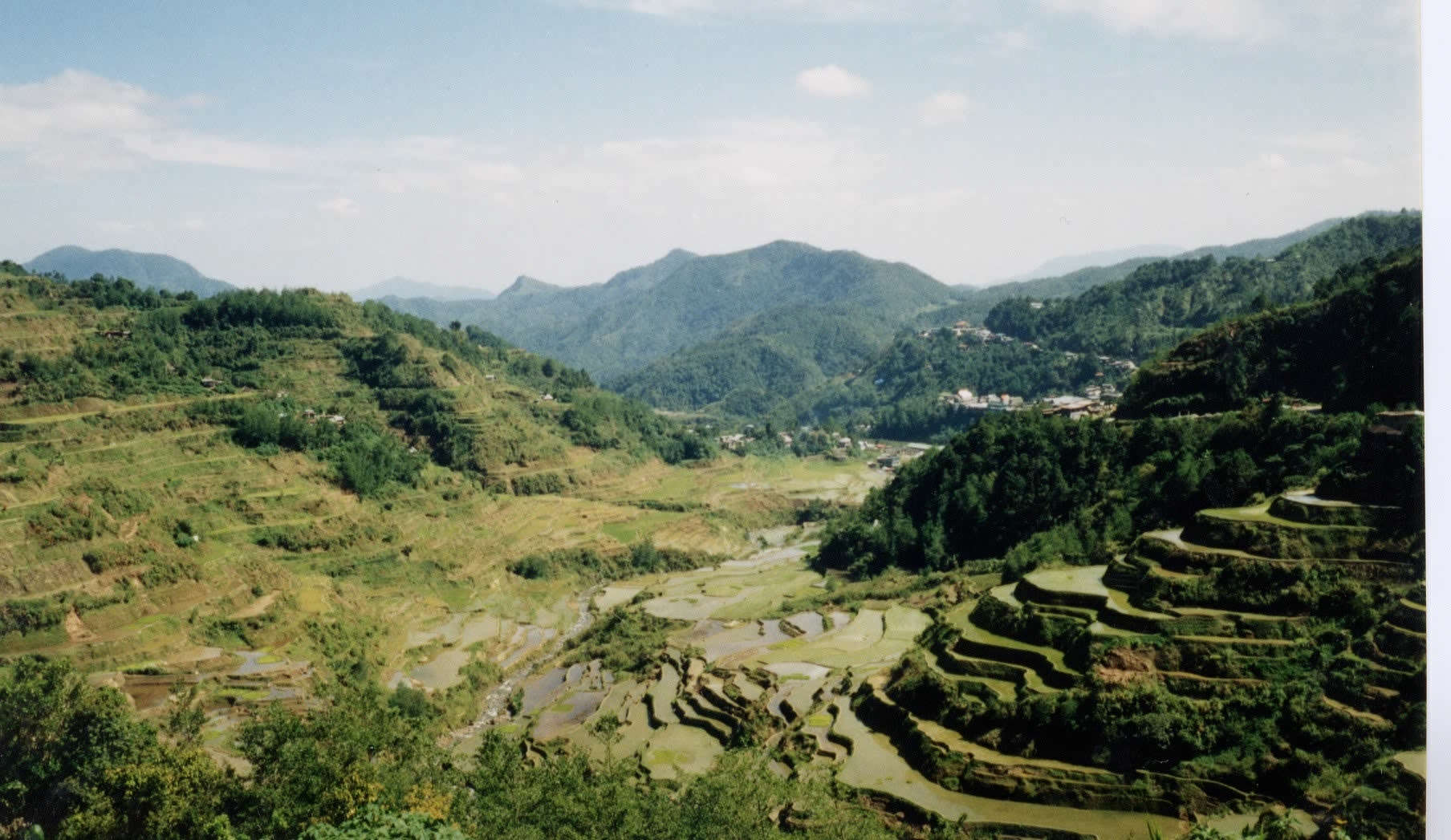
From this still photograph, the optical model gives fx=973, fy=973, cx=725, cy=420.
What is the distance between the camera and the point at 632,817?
13.5m

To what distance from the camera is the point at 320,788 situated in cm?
1373

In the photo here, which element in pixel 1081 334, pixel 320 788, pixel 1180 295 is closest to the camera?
pixel 320 788

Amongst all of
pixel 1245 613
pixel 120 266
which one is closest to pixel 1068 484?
pixel 1245 613

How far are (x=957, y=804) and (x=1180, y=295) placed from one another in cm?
6070

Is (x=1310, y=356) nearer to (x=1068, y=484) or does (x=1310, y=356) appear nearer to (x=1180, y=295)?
(x=1068, y=484)

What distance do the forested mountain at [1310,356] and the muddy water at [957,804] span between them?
11690mm

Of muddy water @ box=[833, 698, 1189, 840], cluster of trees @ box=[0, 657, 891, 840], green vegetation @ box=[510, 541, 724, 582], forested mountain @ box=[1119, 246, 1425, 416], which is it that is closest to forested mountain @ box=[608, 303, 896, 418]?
green vegetation @ box=[510, 541, 724, 582]

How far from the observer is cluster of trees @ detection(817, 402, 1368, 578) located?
2230 centimetres

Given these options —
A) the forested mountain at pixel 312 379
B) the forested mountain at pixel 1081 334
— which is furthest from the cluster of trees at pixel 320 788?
the forested mountain at pixel 1081 334

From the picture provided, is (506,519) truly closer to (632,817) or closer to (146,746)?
(146,746)

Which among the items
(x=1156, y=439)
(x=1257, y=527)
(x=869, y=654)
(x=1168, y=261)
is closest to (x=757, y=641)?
(x=869, y=654)

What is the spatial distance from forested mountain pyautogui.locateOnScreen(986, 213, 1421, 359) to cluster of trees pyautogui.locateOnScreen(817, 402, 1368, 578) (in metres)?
23.5

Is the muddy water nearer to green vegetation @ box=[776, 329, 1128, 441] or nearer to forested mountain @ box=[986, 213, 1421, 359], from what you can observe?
forested mountain @ box=[986, 213, 1421, 359]

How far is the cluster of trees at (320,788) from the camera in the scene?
13312 millimetres
